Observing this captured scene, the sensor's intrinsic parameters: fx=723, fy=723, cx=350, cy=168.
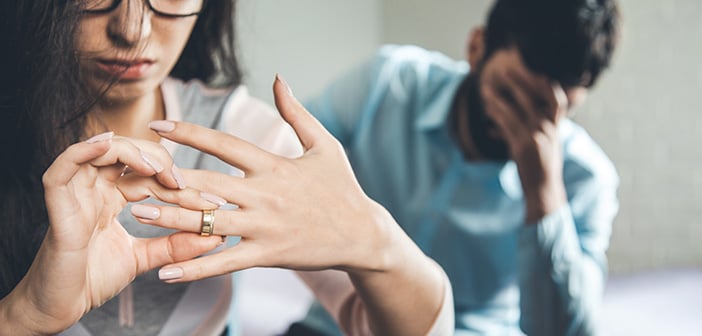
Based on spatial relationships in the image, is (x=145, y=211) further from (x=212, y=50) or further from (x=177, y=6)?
(x=212, y=50)

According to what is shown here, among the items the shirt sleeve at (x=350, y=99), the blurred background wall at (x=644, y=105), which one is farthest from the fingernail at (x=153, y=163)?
the blurred background wall at (x=644, y=105)

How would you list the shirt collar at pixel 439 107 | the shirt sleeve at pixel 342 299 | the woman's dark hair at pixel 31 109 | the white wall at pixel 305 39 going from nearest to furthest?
1. the woman's dark hair at pixel 31 109
2. the shirt sleeve at pixel 342 299
3. the shirt collar at pixel 439 107
4. the white wall at pixel 305 39

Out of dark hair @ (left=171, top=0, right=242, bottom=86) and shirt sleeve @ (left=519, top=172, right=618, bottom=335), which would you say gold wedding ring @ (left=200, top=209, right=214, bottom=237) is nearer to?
dark hair @ (left=171, top=0, right=242, bottom=86)

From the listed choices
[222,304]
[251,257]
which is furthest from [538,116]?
[251,257]

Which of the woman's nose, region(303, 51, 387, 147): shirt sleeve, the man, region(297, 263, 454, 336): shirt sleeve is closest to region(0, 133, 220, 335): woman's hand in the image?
the woman's nose

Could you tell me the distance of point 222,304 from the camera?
0.77 meters

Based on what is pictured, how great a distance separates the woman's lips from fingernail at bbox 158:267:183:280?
22 centimetres

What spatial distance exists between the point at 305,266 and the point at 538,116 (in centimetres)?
70

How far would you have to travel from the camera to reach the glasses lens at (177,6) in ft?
2.05

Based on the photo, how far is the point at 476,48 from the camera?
4.19 feet

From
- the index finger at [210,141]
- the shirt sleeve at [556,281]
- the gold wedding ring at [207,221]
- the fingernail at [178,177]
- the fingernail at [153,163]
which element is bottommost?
the shirt sleeve at [556,281]

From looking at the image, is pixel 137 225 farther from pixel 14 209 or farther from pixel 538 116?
pixel 538 116

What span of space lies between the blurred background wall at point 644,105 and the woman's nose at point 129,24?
2.95ft

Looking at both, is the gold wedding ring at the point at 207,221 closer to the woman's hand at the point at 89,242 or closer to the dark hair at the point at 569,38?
the woman's hand at the point at 89,242
